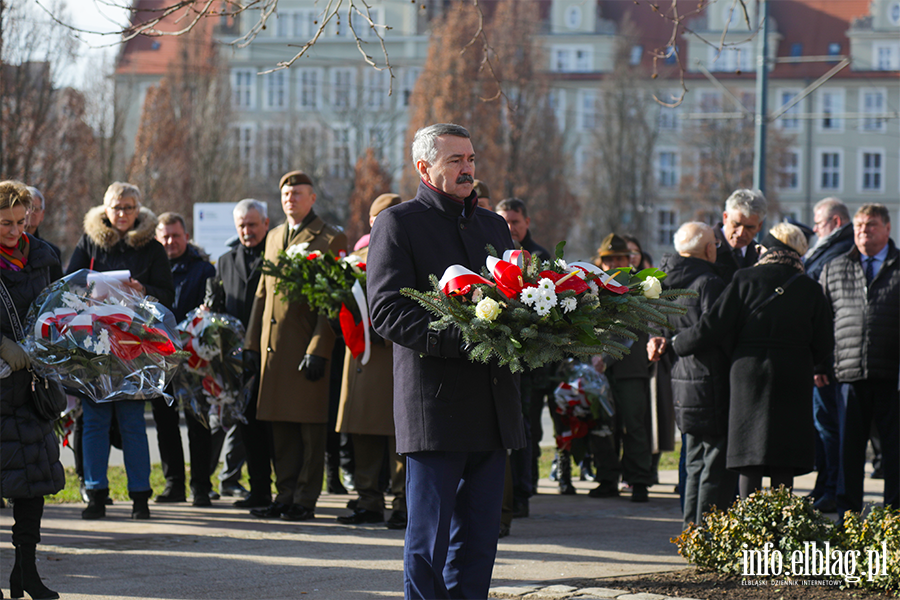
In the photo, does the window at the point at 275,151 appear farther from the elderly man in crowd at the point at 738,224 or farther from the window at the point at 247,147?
the elderly man in crowd at the point at 738,224

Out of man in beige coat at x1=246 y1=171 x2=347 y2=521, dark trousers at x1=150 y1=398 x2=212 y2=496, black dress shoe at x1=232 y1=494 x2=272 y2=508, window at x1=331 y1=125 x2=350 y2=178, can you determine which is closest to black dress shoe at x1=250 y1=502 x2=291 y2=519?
man in beige coat at x1=246 y1=171 x2=347 y2=521

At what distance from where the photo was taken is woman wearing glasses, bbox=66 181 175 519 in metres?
7.29

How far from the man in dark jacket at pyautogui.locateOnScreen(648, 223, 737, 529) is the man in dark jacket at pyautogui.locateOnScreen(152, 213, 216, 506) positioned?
379 centimetres

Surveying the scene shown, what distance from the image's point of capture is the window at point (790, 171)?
200ft

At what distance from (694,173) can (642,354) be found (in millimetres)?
55323

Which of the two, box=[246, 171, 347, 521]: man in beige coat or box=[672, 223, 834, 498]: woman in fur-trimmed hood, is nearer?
box=[672, 223, 834, 498]: woman in fur-trimmed hood

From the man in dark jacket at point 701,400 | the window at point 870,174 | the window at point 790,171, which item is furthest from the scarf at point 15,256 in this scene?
the window at point 870,174

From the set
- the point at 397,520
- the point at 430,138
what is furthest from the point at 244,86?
the point at 430,138

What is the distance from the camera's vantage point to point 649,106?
59.4m

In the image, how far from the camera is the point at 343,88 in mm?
61125

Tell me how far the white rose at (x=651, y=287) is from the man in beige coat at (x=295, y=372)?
3.59 metres

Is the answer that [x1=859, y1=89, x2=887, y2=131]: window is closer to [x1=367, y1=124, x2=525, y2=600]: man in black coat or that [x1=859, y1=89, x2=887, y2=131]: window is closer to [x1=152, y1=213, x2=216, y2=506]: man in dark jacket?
[x1=152, y1=213, x2=216, y2=506]: man in dark jacket

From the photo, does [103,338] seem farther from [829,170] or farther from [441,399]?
[829,170]

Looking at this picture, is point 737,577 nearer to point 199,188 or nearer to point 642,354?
point 642,354
